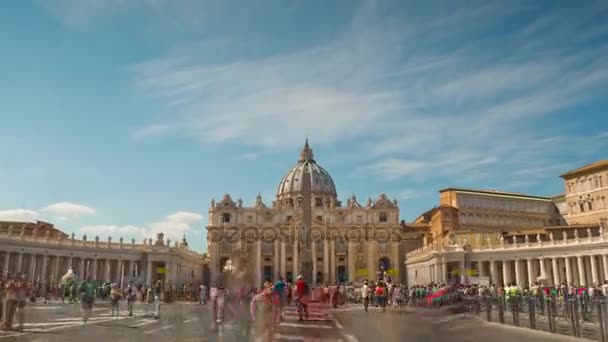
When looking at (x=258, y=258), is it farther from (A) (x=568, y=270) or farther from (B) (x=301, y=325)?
(B) (x=301, y=325)

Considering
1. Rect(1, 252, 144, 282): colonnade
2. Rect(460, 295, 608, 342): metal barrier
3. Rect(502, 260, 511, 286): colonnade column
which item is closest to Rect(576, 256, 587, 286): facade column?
Rect(502, 260, 511, 286): colonnade column

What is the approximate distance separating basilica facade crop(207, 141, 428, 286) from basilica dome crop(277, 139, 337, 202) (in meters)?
22.0

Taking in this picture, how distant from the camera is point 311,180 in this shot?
142m

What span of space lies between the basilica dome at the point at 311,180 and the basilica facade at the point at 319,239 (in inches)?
864

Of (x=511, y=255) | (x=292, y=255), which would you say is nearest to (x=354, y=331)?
(x=511, y=255)

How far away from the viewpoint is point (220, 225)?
117m

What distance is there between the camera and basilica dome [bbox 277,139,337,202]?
14425cm

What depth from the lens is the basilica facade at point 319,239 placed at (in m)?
114

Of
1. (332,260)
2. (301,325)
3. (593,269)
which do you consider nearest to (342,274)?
(332,260)

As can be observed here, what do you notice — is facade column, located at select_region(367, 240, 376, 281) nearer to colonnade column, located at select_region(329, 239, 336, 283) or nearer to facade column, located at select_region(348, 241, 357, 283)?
facade column, located at select_region(348, 241, 357, 283)

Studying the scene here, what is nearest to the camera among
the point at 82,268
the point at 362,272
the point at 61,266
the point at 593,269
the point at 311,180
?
the point at 593,269

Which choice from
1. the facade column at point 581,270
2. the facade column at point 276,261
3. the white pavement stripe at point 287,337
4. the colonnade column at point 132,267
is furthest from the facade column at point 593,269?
the facade column at point 276,261

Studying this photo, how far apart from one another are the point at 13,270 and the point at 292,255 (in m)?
59.4

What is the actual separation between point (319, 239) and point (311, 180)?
2851 cm
